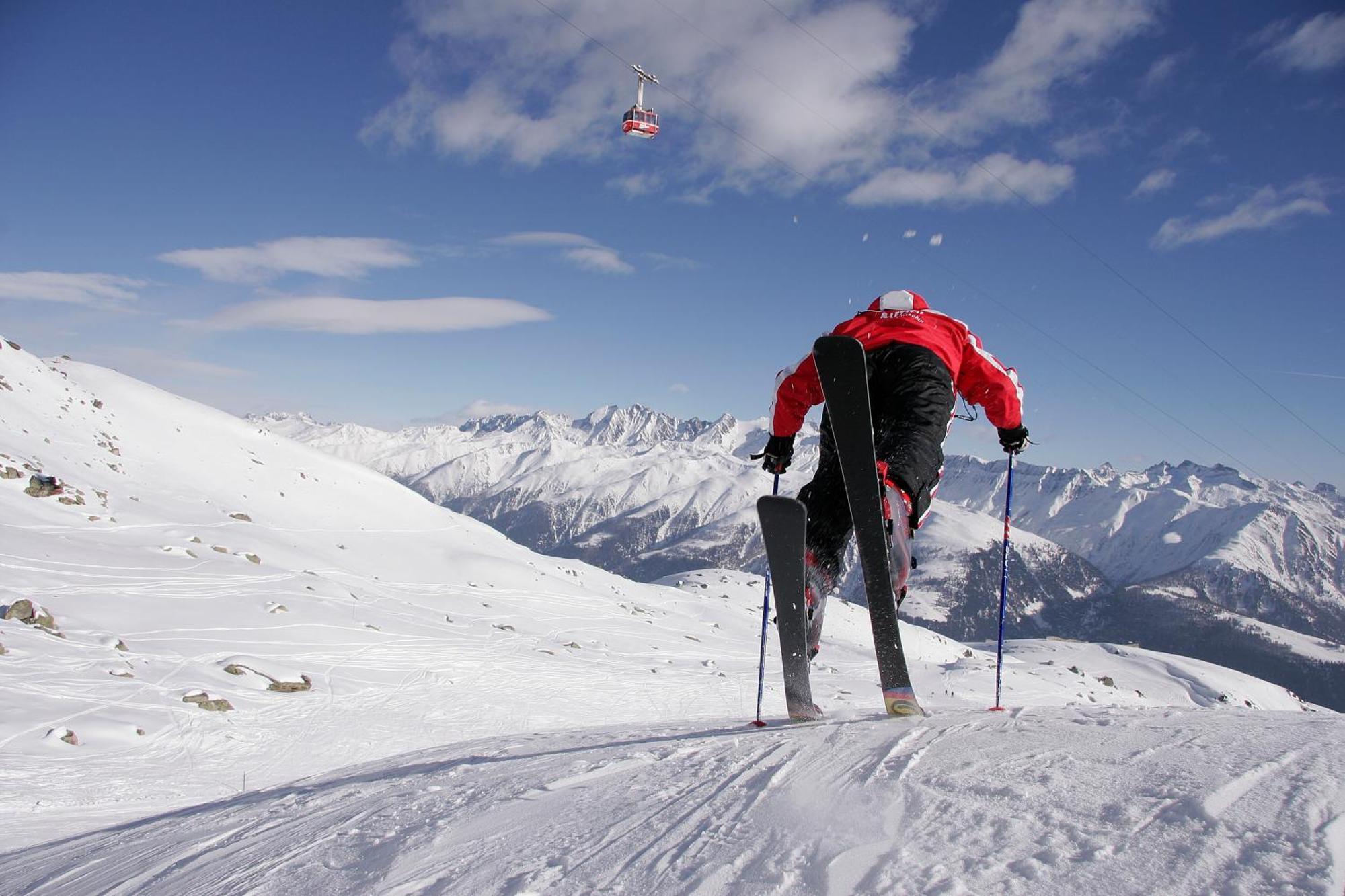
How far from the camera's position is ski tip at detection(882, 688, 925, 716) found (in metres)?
4.32

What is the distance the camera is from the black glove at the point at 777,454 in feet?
19.3

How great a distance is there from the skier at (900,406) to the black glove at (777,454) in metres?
0.43

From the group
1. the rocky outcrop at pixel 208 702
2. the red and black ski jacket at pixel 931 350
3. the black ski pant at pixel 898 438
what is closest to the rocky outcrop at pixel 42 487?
the rocky outcrop at pixel 208 702

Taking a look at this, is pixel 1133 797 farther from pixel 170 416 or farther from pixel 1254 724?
pixel 170 416

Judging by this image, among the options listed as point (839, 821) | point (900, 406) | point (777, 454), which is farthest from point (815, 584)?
point (839, 821)

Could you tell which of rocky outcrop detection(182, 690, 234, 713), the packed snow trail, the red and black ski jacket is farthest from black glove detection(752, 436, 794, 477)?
rocky outcrop detection(182, 690, 234, 713)

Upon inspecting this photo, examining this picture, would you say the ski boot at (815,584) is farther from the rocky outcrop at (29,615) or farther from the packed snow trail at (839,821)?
the rocky outcrop at (29,615)

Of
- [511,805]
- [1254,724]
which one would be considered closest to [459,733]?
[511,805]

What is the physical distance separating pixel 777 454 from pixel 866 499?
1888 millimetres

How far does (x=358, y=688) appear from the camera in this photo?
42.9 ft

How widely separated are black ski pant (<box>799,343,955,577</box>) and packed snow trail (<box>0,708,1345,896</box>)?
3.98 feet

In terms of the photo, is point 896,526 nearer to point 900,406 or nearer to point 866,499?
point 866,499

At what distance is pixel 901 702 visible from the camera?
4352 mm

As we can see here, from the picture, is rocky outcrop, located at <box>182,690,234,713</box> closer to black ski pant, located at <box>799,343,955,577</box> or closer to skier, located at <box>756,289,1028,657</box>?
skier, located at <box>756,289,1028,657</box>
